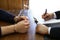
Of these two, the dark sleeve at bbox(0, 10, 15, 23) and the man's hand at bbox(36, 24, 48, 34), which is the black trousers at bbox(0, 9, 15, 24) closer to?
the dark sleeve at bbox(0, 10, 15, 23)

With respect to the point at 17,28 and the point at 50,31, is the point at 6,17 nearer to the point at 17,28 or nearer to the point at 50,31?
the point at 17,28

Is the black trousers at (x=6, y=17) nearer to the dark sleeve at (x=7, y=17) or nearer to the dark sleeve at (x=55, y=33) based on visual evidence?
the dark sleeve at (x=7, y=17)

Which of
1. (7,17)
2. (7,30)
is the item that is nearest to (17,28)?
(7,30)

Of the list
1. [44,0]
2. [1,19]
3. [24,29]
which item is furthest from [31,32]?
[44,0]

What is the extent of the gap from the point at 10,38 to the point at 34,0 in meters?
1.40

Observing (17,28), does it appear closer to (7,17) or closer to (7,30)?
(7,30)

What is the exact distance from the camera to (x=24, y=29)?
37.3 inches

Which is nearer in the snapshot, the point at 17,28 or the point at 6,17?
the point at 17,28

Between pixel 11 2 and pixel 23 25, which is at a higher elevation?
pixel 11 2

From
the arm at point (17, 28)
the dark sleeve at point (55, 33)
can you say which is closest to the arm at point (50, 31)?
the dark sleeve at point (55, 33)

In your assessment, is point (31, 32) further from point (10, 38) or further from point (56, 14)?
point (56, 14)

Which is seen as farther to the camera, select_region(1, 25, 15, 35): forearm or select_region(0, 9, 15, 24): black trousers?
select_region(0, 9, 15, 24): black trousers

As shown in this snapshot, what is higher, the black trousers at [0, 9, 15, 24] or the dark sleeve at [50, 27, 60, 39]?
the black trousers at [0, 9, 15, 24]

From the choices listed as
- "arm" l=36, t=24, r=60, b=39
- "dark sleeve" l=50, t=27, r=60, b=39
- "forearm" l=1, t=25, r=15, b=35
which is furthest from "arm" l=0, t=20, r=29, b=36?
"dark sleeve" l=50, t=27, r=60, b=39
